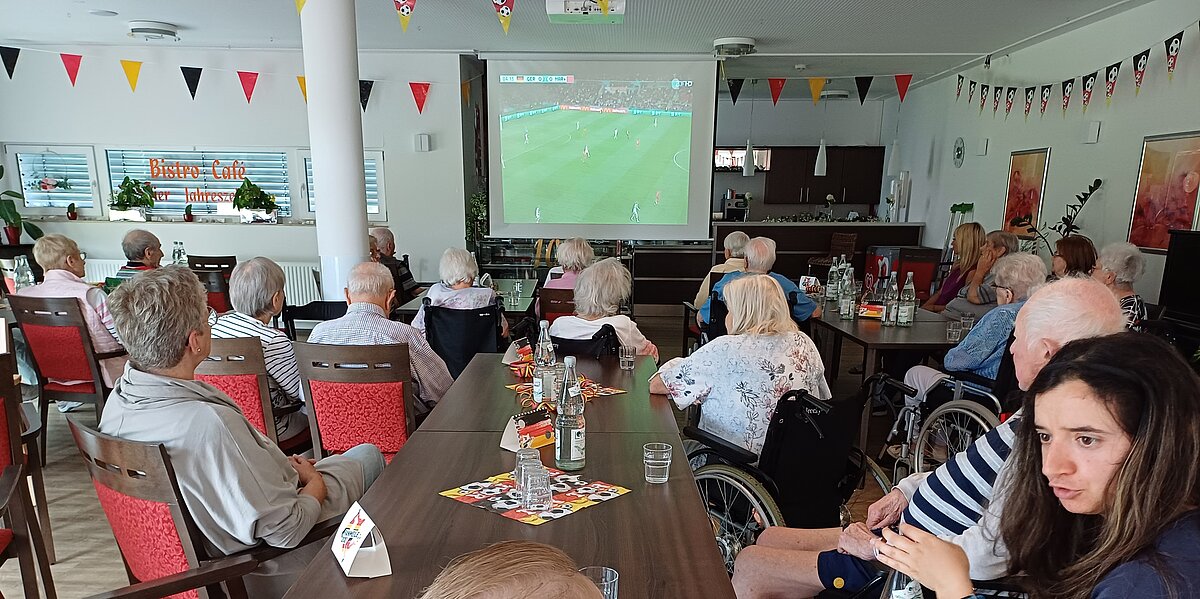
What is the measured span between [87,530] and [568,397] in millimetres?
2531

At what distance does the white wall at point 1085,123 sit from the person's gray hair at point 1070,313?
14.3ft

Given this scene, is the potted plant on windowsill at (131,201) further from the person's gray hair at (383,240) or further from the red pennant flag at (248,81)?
the person's gray hair at (383,240)

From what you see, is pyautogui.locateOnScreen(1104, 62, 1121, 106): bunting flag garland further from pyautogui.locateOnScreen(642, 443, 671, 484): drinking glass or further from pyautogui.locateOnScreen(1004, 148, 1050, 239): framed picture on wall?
pyautogui.locateOnScreen(642, 443, 671, 484): drinking glass

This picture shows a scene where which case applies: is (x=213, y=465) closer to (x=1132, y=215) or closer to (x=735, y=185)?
(x=1132, y=215)

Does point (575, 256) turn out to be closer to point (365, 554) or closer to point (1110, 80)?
point (365, 554)

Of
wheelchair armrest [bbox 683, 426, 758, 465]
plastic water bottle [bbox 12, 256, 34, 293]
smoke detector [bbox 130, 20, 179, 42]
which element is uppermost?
smoke detector [bbox 130, 20, 179, 42]

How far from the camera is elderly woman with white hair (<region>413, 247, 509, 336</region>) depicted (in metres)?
3.93

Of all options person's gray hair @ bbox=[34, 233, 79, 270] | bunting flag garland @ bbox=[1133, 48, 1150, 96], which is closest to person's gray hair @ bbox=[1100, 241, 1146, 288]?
bunting flag garland @ bbox=[1133, 48, 1150, 96]

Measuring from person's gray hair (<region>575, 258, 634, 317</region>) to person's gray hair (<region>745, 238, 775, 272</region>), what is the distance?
1.77m

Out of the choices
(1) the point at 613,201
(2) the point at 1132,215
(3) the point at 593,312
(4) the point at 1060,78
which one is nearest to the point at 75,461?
(3) the point at 593,312

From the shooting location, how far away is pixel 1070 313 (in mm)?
1897

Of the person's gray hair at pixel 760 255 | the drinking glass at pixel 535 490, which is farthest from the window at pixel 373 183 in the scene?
the drinking glass at pixel 535 490

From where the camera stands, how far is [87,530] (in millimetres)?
2914

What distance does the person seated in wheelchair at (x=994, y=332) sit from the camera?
3160mm
